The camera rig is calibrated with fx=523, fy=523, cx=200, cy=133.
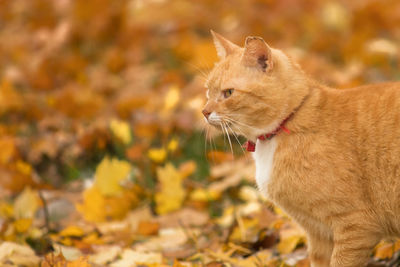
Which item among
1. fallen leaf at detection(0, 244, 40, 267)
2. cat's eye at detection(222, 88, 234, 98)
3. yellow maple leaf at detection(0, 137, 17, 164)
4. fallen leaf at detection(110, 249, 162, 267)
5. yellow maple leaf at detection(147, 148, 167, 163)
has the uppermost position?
cat's eye at detection(222, 88, 234, 98)

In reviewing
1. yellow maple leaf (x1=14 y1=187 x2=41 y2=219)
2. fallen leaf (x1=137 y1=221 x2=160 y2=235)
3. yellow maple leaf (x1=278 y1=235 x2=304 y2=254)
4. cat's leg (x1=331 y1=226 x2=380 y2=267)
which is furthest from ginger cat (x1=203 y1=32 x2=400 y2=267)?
yellow maple leaf (x1=14 y1=187 x2=41 y2=219)

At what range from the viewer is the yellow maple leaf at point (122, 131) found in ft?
11.7

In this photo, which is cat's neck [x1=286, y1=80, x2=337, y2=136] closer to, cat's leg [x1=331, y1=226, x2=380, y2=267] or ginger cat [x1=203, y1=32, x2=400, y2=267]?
ginger cat [x1=203, y1=32, x2=400, y2=267]

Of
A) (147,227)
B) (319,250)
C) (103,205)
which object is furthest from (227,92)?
(103,205)

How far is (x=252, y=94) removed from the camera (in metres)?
2.01

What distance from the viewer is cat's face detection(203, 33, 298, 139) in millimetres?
1989

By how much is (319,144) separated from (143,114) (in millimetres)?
2240

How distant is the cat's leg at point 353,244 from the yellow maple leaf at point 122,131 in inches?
78.6

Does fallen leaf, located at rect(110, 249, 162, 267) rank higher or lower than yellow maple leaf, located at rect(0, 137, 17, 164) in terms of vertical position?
lower

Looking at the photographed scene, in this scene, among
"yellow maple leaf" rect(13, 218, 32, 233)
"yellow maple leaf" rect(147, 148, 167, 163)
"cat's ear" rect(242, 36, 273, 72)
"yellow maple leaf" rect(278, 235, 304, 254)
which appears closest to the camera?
"cat's ear" rect(242, 36, 273, 72)

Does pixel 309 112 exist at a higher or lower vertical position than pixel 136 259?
higher

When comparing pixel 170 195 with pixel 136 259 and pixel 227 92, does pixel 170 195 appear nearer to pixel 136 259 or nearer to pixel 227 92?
pixel 136 259

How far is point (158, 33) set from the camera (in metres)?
5.79

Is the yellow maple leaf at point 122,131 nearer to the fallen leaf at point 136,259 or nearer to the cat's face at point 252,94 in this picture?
the fallen leaf at point 136,259
